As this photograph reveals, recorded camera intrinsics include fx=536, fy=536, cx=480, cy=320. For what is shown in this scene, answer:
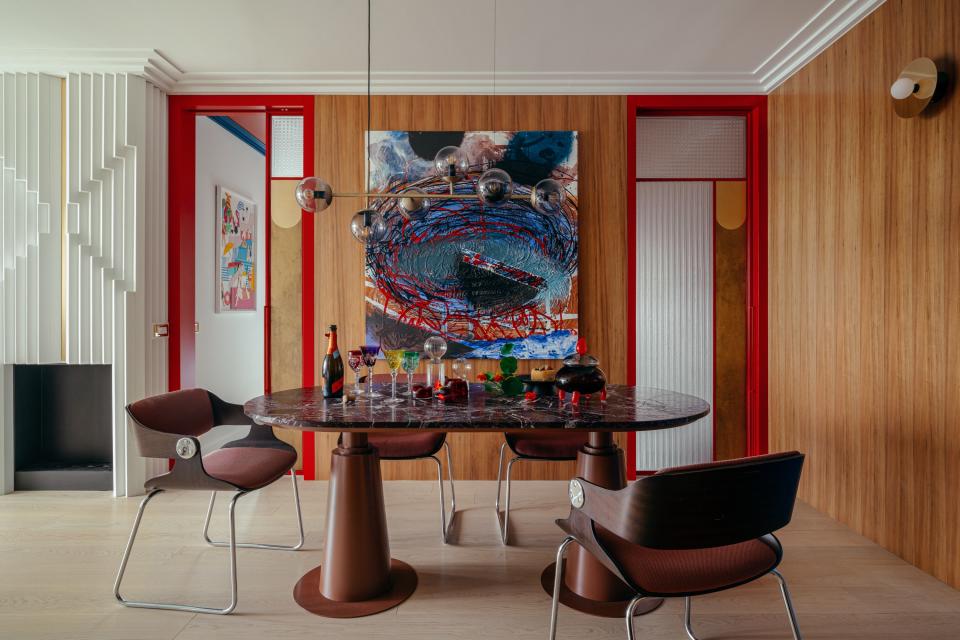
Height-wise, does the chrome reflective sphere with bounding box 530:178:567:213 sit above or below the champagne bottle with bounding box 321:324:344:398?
above

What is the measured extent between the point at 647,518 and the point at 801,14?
3009mm

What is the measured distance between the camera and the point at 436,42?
3207 mm

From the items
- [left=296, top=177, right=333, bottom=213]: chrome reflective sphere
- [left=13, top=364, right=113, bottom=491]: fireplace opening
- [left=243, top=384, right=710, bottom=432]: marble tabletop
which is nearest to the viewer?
[left=243, top=384, right=710, bottom=432]: marble tabletop

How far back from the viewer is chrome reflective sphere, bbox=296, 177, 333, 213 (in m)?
2.39

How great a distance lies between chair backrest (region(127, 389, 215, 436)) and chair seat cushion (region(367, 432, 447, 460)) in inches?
31.8

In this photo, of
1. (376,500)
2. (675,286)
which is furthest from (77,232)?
(675,286)

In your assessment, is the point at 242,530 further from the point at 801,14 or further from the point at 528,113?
the point at 801,14

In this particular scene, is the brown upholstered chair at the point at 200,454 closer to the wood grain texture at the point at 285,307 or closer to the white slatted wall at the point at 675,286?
the wood grain texture at the point at 285,307

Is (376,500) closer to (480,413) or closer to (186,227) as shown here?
(480,413)

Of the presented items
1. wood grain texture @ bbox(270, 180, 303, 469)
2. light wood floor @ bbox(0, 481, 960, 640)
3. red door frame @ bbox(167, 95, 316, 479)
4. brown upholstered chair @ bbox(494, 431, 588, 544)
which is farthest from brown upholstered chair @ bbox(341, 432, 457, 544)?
wood grain texture @ bbox(270, 180, 303, 469)

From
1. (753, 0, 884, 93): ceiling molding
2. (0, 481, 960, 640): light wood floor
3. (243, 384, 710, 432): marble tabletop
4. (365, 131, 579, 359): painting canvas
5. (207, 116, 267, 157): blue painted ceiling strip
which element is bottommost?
(0, 481, 960, 640): light wood floor

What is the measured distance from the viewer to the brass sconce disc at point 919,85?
228cm

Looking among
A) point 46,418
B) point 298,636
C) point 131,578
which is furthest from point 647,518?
point 46,418

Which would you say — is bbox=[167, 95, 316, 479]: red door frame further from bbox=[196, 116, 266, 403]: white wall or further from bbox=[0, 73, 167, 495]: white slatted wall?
Answer: bbox=[196, 116, 266, 403]: white wall
